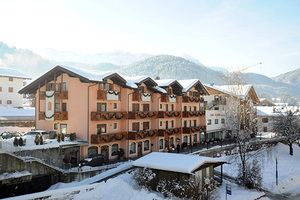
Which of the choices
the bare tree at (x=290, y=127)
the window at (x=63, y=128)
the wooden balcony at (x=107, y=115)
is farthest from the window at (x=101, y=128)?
the bare tree at (x=290, y=127)

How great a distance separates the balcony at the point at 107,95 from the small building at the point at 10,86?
1119 inches

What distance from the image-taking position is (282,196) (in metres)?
28.7

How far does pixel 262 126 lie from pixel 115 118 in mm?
46093

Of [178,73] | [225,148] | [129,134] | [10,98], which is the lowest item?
[225,148]

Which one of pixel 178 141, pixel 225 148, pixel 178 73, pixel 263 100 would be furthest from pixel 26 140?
pixel 178 73

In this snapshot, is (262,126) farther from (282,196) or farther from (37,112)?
(37,112)

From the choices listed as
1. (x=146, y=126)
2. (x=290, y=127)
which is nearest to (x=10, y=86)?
(x=146, y=126)

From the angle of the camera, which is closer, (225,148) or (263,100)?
(225,148)

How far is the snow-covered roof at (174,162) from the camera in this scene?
21.1m

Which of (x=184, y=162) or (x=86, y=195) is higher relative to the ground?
(x=184, y=162)

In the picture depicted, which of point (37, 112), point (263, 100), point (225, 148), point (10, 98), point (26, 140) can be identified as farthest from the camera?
point (263, 100)

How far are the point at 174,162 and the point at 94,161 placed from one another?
1101 centimetres

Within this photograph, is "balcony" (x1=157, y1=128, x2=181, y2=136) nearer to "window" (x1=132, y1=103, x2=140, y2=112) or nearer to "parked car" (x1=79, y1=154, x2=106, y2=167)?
"window" (x1=132, y1=103, x2=140, y2=112)

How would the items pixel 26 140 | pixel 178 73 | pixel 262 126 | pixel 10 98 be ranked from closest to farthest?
pixel 26 140 → pixel 10 98 → pixel 262 126 → pixel 178 73
